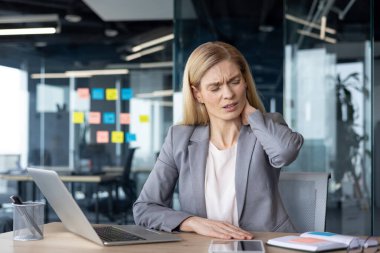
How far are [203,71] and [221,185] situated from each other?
0.42 metres

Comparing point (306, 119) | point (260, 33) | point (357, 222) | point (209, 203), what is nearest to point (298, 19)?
point (306, 119)

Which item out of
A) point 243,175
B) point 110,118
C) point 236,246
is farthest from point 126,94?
point 236,246

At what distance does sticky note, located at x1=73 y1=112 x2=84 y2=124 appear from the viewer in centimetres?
664

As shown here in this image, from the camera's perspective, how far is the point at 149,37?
671 centimetres

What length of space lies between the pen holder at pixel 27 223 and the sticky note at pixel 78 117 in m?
4.85

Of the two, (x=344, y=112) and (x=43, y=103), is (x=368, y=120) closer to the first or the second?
(x=344, y=112)

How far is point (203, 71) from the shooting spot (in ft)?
7.20

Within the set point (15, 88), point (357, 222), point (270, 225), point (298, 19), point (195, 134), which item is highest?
point (298, 19)

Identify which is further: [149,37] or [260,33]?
[260,33]

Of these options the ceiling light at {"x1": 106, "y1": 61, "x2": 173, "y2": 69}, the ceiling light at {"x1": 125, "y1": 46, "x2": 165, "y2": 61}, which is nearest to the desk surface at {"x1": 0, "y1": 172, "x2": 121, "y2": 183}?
the ceiling light at {"x1": 106, "y1": 61, "x2": 173, "y2": 69}

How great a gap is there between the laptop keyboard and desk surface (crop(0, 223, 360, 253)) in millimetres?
51

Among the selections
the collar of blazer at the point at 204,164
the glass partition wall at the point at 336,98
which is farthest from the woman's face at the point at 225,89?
the glass partition wall at the point at 336,98

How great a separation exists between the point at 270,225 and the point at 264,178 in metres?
0.17

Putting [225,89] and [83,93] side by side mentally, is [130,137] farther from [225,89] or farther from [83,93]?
[225,89]
